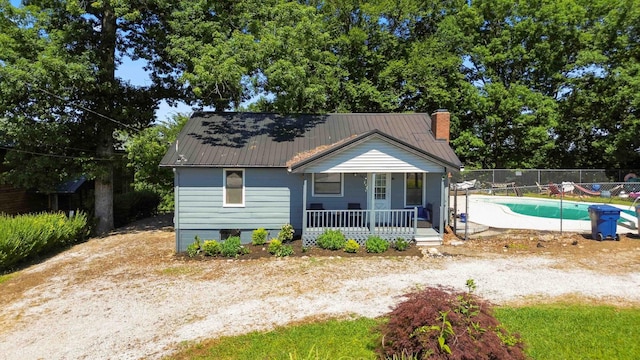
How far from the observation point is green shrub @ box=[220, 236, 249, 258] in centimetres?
1197

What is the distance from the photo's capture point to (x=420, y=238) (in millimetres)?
12867

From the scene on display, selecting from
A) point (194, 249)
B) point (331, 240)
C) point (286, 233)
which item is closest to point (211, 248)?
point (194, 249)

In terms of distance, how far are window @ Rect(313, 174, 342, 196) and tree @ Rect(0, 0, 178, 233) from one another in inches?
387

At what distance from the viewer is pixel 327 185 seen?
14086 mm

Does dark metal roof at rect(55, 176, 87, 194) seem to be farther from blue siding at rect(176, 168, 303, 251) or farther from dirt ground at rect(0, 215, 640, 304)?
blue siding at rect(176, 168, 303, 251)

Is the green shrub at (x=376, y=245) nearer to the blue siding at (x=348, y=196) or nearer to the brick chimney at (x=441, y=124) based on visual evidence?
the blue siding at (x=348, y=196)

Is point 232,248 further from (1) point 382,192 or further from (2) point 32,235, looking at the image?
(2) point 32,235

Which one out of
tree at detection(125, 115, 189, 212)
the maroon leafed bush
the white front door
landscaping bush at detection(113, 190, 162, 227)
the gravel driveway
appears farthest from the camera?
landscaping bush at detection(113, 190, 162, 227)

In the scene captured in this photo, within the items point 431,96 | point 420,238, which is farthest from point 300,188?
point 431,96

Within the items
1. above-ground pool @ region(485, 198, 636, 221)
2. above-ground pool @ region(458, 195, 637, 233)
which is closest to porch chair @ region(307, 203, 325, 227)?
above-ground pool @ region(458, 195, 637, 233)

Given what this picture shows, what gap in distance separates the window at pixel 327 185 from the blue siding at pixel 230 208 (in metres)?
0.90

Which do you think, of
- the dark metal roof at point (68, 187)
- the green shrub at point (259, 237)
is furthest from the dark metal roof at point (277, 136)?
the dark metal roof at point (68, 187)

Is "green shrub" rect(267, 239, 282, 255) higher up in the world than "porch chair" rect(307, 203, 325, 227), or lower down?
lower down

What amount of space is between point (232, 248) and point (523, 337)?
8.78 meters
